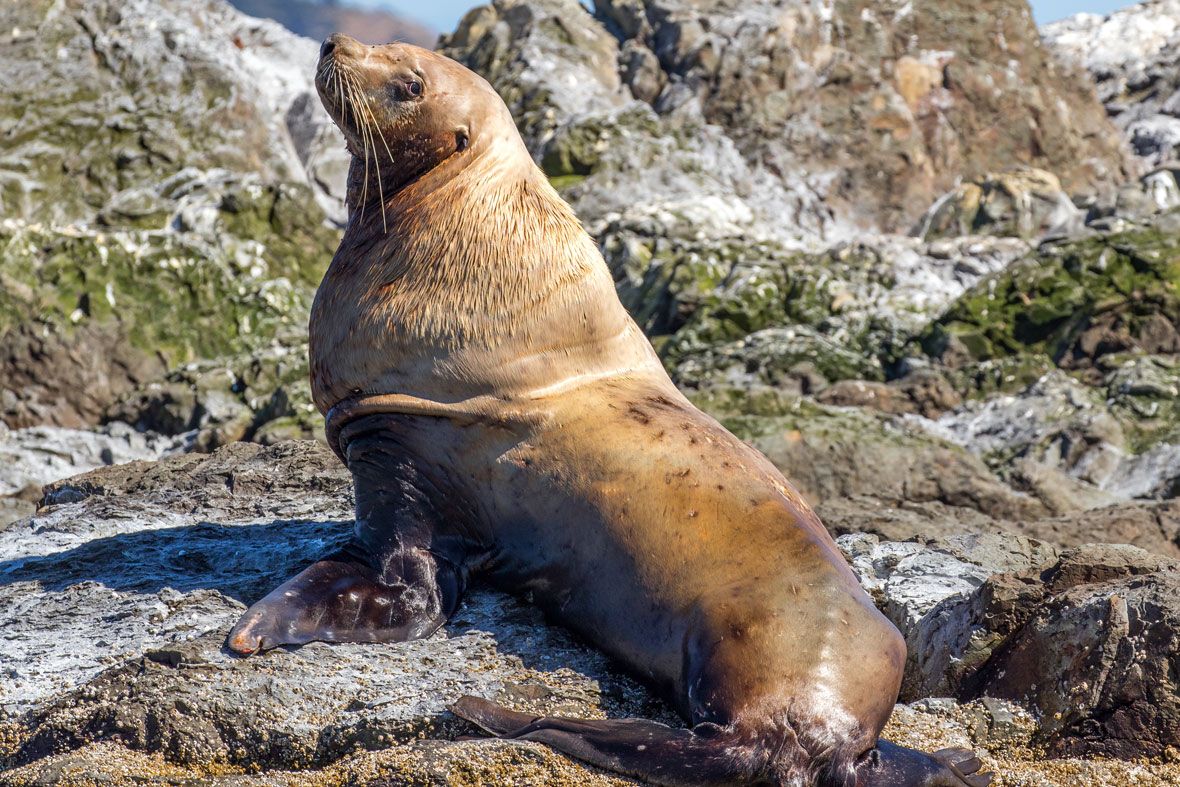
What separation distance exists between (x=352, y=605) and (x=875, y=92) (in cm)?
3022

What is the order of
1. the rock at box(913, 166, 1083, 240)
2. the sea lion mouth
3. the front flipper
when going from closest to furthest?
Answer: the front flipper, the sea lion mouth, the rock at box(913, 166, 1083, 240)

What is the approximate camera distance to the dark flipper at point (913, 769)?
331 centimetres

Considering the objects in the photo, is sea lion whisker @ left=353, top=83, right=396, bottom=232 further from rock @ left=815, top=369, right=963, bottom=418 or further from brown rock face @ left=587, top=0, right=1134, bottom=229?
brown rock face @ left=587, top=0, right=1134, bottom=229

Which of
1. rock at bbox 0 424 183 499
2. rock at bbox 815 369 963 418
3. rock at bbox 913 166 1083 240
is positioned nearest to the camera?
rock at bbox 0 424 183 499

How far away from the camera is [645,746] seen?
3270mm

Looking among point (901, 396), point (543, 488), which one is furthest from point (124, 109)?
point (543, 488)

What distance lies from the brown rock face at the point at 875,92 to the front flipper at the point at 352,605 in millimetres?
27307

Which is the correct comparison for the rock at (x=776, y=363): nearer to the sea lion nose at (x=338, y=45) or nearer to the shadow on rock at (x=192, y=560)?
the shadow on rock at (x=192, y=560)

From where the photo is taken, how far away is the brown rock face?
101 ft

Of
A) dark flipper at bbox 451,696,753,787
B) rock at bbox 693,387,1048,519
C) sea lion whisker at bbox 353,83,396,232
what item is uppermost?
sea lion whisker at bbox 353,83,396,232

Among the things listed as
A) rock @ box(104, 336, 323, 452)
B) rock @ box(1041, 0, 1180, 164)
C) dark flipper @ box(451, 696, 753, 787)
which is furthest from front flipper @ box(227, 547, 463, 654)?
rock @ box(1041, 0, 1180, 164)

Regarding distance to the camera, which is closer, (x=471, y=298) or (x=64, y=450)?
(x=471, y=298)

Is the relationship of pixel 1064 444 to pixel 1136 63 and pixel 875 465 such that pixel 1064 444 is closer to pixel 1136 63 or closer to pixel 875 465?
pixel 875 465

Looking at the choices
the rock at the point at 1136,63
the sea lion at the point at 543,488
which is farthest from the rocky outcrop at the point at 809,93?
the sea lion at the point at 543,488
